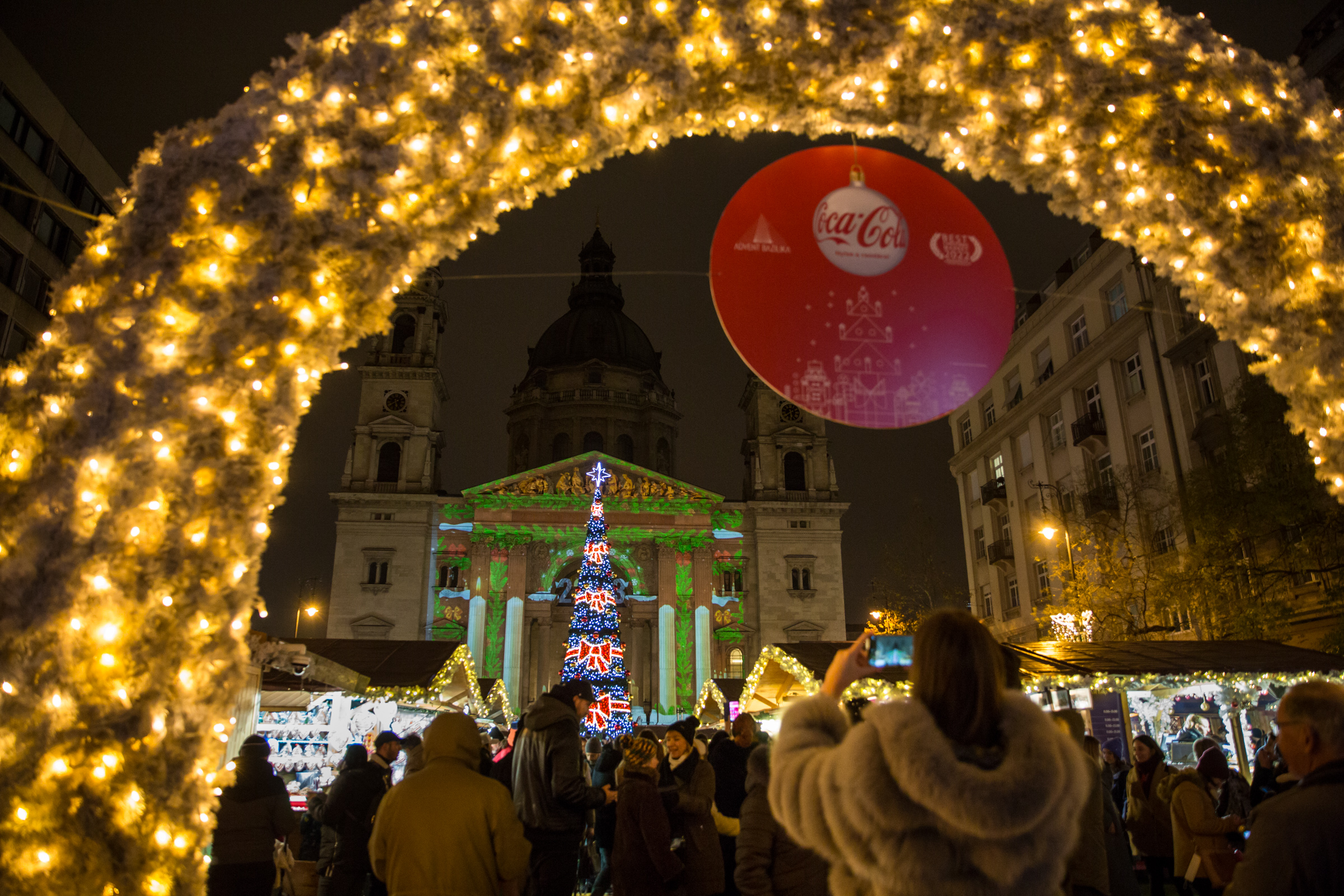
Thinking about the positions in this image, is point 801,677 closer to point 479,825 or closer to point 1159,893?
point 1159,893

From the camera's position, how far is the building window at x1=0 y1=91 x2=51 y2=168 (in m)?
22.5

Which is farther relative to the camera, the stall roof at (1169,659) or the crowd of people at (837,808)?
the stall roof at (1169,659)

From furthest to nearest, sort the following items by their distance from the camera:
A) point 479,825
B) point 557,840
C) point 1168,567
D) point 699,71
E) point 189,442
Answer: point 1168,567 < point 557,840 < point 699,71 < point 479,825 < point 189,442

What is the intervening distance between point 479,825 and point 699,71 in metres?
3.52

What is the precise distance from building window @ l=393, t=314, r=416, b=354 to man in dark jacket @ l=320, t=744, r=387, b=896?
41.3 m

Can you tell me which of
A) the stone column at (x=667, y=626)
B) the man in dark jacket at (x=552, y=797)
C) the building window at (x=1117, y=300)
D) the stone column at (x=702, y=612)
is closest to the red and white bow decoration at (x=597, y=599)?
the man in dark jacket at (x=552, y=797)

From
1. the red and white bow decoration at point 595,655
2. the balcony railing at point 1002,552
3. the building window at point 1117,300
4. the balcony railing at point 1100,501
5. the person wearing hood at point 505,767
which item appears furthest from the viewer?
the balcony railing at point 1002,552

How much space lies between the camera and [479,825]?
3.53 meters

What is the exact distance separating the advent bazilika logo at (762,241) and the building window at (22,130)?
87.3 ft

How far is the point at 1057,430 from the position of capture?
100ft

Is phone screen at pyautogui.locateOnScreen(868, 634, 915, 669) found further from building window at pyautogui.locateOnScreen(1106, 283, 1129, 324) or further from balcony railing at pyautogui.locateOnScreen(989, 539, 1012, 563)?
balcony railing at pyautogui.locateOnScreen(989, 539, 1012, 563)

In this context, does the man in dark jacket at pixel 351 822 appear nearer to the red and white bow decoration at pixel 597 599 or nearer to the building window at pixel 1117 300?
the red and white bow decoration at pixel 597 599

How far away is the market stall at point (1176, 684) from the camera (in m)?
9.81

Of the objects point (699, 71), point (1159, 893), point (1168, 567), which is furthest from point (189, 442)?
point (1168, 567)
